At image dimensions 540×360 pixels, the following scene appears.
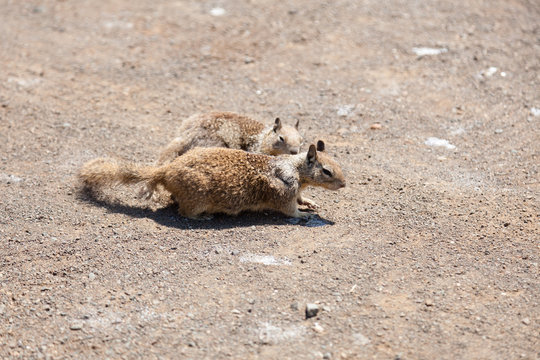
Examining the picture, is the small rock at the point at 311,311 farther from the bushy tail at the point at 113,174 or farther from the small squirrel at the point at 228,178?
the bushy tail at the point at 113,174

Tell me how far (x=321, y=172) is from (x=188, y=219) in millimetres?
1733

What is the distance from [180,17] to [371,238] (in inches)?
320

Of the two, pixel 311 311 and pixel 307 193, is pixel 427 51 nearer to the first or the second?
pixel 307 193

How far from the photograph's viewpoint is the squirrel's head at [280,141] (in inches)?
361

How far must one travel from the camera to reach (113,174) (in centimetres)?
791

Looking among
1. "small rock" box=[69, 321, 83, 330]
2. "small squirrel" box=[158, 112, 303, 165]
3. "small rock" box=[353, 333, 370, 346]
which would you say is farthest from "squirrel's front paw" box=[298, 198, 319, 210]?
"small rock" box=[69, 321, 83, 330]

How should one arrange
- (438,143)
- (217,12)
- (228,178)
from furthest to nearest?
(217,12) → (438,143) → (228,178)

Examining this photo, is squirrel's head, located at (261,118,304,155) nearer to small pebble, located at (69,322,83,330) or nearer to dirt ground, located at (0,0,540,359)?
dirt ground, located at (0,0,540,359)

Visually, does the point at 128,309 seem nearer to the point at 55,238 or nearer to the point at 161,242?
the point at 161,242

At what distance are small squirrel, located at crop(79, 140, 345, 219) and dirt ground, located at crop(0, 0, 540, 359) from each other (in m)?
0.24

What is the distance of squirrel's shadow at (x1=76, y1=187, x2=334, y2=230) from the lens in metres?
7.82

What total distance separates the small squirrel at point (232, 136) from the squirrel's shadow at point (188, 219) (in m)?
0.94

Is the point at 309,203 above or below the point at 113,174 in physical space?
below

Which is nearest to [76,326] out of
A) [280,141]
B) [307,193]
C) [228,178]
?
[228,178]
